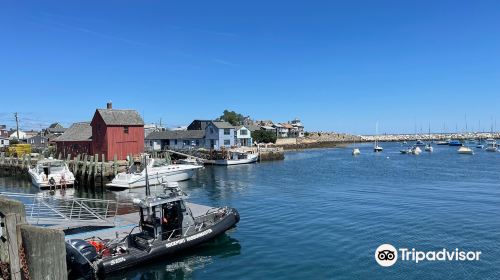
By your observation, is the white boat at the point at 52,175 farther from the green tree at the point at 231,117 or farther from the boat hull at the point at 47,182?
the green tree at the point at 231,117

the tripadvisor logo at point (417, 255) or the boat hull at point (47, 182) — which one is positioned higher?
the boat hull at point (47, 182)

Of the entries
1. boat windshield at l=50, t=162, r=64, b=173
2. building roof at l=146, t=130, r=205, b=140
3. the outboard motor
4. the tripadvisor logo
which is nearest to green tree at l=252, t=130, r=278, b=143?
building roof at l=146, t=130, r=205, b=140

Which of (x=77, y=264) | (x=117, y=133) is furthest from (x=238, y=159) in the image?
(x=77, y=264)

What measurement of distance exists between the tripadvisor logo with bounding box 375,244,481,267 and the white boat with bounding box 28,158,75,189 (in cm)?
3396

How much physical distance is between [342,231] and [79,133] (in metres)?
48.7

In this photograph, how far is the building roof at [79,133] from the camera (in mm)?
57406

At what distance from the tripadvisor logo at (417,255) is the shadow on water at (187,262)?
→ 20.3 ft

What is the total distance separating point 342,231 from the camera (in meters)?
20.8

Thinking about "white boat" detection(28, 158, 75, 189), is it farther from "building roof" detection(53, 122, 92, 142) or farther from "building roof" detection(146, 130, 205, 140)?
"building roof" detection(146, 130, 205, 140)

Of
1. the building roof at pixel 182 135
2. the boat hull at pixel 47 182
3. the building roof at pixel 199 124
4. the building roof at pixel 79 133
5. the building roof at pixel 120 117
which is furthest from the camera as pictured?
the building roof at pixel 199 124

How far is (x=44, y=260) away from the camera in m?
7.71

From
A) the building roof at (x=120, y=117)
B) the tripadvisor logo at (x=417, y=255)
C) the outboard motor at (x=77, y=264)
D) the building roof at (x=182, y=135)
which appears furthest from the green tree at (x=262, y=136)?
the outboard motor at (x=77, y=264)

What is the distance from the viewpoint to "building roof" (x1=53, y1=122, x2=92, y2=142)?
5741 cm

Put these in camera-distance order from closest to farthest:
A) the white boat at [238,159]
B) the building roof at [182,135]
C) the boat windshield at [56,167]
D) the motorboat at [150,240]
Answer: the motorboat at [150,240], the boat windshield at [56,167], the white boat at [238,159], the building roof at [182,135]
